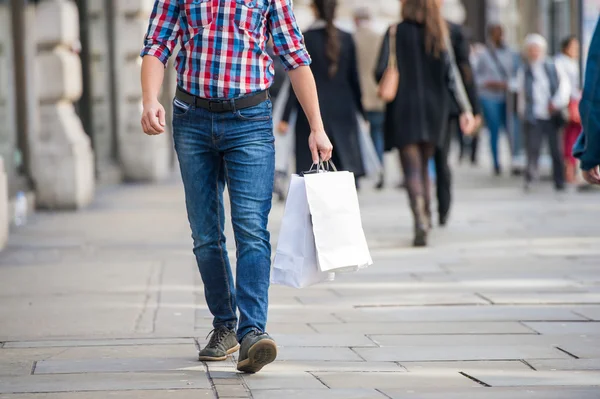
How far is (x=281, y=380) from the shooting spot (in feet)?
17.4

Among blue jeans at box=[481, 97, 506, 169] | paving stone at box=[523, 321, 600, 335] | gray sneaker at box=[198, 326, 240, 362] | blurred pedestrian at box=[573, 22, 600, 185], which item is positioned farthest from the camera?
blue jeans at box=[481, 97, 506, 169]

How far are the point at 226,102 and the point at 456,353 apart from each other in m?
1.43

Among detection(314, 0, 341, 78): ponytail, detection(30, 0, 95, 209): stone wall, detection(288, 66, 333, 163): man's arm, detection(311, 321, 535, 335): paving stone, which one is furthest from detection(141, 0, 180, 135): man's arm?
detection(30, 0, 95, 209): stone wall

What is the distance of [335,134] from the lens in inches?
414

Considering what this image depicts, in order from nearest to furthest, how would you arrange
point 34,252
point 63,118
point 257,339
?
point 257,339 → point 34,252 → point 63,118

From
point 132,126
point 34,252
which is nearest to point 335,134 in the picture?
point 34,252

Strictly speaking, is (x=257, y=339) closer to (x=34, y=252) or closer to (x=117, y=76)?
(x=34, y=252)

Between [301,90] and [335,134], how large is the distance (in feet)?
16.5

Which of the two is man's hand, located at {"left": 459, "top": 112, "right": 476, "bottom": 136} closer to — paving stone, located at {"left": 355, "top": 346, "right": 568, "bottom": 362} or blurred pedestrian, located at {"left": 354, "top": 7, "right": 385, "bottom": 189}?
paving stone, located at {"left": 355, "top": 346, "right": 568, "bottom": 362}

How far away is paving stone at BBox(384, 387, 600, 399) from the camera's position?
4.91m

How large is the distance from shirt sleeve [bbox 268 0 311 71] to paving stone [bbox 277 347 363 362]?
3.86 feet

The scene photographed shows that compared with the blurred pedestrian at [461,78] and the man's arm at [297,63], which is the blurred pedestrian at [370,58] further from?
the man's arm at [297,63]

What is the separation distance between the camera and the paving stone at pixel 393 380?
5.17 meters

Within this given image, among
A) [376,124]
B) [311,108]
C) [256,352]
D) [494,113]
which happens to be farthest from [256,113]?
[494,113]
